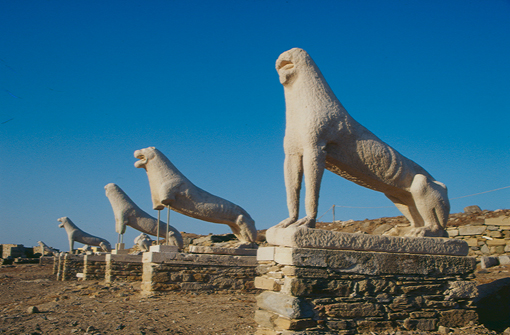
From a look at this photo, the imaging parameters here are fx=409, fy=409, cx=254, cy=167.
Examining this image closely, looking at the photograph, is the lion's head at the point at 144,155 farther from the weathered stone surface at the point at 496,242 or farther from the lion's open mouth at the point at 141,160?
the weathered stone surface at the point at 496,242

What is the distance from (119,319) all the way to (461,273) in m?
4.04

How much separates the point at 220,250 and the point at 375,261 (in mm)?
4135

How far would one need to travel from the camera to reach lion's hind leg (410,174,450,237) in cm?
458

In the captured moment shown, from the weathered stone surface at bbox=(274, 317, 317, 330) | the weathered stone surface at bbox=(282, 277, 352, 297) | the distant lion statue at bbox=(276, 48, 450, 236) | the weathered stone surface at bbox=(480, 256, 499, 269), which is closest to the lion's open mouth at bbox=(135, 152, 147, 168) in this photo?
the distant lion statue at bbox=(276, 48, 450, 236)

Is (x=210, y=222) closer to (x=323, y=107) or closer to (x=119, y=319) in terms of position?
(x=119, y=319)

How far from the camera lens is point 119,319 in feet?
16.6

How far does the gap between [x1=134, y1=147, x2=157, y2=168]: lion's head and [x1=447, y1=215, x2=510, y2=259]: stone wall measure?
7563 mm

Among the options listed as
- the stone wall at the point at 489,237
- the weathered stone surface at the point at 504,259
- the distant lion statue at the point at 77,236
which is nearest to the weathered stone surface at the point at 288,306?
the weathered stone surface at the point at 504,259

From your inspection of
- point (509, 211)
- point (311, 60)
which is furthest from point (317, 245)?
point (509, 211)

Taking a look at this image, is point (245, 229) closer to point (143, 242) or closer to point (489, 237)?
point (143, 242)

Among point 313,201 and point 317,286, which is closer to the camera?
point 317,286

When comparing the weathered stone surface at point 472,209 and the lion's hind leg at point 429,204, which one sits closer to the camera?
the lion's hind leg at point 429,204

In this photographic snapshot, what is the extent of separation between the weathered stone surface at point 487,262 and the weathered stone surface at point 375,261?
4.70 meters

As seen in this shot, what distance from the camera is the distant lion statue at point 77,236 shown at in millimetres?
15234
